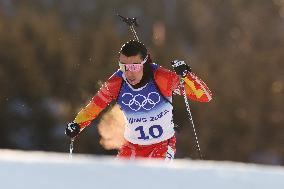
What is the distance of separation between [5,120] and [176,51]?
3.84 m

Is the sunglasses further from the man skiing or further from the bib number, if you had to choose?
the bib number

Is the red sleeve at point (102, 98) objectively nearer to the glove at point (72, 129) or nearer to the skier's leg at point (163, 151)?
the glove at point (72, 129)

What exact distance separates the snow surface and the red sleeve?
3.89 m

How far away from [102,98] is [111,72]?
911cm

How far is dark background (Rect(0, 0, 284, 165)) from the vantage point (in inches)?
586

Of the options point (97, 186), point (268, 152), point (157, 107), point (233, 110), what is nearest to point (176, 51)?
point (233, 110)

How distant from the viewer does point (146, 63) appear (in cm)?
564

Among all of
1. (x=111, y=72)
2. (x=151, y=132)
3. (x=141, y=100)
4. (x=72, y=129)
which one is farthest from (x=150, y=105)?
(x=111, y=72)

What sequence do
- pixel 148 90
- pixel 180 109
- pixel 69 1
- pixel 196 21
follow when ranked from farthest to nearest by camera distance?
pixel 69 1 < pixel 196 21 < pixel 180 109 < pixel 148 90

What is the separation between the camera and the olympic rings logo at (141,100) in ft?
18.5

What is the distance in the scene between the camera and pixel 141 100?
5.66 m

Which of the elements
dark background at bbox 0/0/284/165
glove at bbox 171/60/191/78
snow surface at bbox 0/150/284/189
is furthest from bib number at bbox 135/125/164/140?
dark background at bbox 0/0/284/165

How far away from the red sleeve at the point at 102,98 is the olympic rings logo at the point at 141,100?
10 cm

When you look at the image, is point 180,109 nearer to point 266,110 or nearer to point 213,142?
point 213,142
